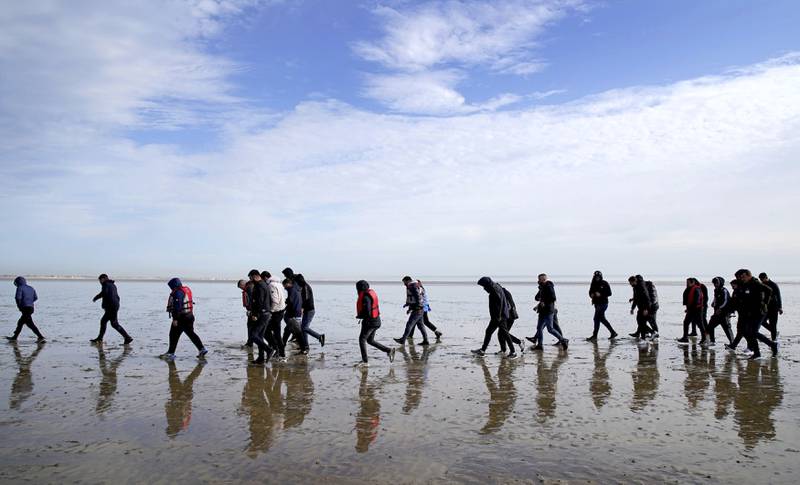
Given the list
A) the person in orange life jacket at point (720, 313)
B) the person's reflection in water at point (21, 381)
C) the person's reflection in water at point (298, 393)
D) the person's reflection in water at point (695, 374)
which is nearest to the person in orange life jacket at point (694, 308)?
the person in orange life jacket at point (720, 313)

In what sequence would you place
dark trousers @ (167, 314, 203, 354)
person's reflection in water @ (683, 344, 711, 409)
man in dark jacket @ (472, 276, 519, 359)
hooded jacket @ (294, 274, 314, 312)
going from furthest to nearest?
hooded jacket @ (294, 274, 314, 312)
man in dark jacket @ (472, 276, 519, 359)
dark trousers @ (167, 314, 203, 354)
person's reflection in water @ (683, 344, 711, 409)

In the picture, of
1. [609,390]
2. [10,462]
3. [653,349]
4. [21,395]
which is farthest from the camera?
[653,349]

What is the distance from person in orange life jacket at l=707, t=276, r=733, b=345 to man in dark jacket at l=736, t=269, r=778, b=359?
183cm

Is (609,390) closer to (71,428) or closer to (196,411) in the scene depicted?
(196,411)

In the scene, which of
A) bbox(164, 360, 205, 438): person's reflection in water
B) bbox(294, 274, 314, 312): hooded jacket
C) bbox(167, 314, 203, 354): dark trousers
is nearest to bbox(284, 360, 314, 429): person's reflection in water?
bbox(164, 360, 205, 438): person's reflection in water

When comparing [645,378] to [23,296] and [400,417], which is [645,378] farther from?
[23,296]

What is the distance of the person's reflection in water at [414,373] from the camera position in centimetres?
850

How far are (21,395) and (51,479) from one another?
14.0 ft

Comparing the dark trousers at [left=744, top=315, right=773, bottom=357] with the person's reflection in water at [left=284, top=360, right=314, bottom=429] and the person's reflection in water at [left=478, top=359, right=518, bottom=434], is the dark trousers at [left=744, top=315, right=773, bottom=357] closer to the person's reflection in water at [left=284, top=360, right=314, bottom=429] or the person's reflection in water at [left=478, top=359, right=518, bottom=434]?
the person's reflection in water at [left=478, top=359, right=518, bottom=434]

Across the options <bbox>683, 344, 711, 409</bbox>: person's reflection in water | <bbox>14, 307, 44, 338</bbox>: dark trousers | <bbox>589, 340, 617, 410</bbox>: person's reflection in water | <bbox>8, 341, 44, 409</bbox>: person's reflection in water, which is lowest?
<bbox>8, 341, 44, 409</bbox>: person's reflection in water

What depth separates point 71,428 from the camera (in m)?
6.91

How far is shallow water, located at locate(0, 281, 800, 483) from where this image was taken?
221 inches

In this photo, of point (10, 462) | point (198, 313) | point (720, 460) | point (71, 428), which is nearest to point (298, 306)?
point (71, 428)

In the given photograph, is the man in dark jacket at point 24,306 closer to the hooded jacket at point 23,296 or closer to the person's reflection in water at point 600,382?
the hooded jacket at point 23,296
